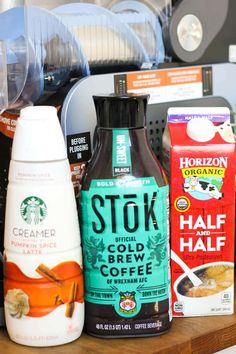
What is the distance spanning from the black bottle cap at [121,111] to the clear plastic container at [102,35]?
216 mm

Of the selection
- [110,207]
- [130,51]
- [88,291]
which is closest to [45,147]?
[110,207]

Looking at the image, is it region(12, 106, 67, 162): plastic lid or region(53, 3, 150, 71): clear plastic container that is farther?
region(53, 3, 150, 71): clear plastic container

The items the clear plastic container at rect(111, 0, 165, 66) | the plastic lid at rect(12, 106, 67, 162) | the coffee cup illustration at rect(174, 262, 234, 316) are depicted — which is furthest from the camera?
the clear plastic container at rect(111, 0, 165, 66)

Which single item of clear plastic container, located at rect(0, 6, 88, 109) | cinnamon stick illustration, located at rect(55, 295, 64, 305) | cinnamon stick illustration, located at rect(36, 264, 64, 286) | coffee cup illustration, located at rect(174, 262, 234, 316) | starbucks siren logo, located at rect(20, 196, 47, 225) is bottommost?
coffee cup illustration, located at rect(174, 262, 234, 316)

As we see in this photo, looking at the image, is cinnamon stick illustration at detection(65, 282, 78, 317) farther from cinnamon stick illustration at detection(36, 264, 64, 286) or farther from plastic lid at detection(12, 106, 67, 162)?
plastic lid at detection(12, 106, 67, 162)

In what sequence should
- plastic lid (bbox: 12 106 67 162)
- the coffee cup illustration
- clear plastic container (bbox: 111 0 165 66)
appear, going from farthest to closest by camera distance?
clear plastic container (bbox: 111 0 165 66) < the coffee cup illustration < plastic lid (bbox: 12 106 67 162)

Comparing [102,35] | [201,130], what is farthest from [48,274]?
[102,35]

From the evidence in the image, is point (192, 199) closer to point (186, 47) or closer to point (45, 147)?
point (45, 147)

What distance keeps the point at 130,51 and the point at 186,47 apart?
11 cm

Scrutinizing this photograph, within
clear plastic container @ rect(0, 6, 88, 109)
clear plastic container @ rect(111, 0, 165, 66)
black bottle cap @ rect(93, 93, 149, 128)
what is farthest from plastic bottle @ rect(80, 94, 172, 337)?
clear plastic container @ rect(111, 0, 165, 66)

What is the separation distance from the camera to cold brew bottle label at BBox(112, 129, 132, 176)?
1.01 m

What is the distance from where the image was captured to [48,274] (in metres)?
1.01

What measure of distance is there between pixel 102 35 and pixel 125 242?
0.40m

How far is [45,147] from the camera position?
98 cm
